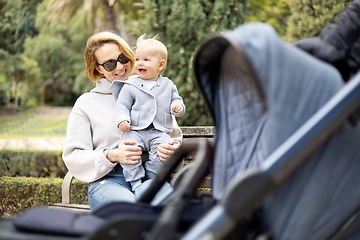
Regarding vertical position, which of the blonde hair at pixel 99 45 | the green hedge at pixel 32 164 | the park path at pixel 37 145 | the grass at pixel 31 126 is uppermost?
the blonde hair at pixel 99 45

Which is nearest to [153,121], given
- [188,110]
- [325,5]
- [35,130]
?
[188,110]

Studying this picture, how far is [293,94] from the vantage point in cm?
127

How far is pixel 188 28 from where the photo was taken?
634 centimetres

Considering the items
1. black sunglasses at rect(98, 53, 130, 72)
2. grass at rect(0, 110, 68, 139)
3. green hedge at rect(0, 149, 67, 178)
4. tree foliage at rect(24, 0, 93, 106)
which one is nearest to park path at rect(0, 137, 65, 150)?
green hedge at rect(0, 149, 67, 178)

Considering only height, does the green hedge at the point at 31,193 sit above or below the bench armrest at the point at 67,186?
below

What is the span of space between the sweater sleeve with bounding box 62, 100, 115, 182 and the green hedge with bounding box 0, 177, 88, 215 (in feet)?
7.27

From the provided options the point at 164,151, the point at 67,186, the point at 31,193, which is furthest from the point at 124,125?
the point at 31,193

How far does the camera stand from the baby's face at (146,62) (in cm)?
238

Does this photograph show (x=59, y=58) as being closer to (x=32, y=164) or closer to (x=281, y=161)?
(x=32, y=164)

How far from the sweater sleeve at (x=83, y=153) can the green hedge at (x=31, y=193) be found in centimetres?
222

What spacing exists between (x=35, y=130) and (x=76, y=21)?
548 inches

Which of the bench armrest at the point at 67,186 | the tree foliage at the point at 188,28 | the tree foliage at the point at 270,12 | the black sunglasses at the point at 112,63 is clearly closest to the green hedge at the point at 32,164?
the tree foliage at the point at 188,28

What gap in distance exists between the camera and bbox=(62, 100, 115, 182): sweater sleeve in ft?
7.32

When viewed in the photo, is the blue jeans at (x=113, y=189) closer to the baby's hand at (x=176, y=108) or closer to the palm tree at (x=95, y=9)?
the baby's hand at (x=176, y=108)
